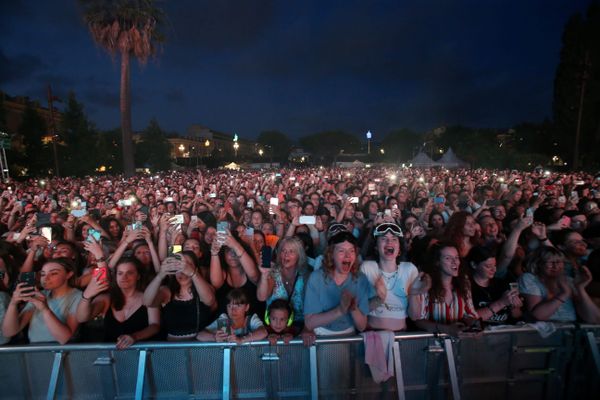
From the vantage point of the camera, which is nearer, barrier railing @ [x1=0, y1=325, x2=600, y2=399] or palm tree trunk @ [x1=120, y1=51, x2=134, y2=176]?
barrier railing @ [x1=0, y1=325, x2=600, y2=399]

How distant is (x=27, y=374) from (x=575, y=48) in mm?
44584

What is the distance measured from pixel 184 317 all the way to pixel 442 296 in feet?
8.11

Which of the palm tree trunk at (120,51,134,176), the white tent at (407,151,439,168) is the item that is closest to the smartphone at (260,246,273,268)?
the palm tree trunk at (120,51,134,176)

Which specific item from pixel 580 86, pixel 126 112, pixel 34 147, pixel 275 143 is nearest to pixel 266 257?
pixel 126 112

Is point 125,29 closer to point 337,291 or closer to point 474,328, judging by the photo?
point 337,291

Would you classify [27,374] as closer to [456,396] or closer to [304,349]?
[304,349]

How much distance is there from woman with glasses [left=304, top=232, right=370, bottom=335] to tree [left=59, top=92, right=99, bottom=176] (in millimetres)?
40834

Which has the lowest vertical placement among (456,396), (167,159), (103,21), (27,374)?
(456,396)

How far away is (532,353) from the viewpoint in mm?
2844

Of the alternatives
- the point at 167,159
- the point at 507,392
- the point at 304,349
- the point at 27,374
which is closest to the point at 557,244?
the point at 507,392

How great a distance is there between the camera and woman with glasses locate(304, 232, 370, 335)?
280 cm

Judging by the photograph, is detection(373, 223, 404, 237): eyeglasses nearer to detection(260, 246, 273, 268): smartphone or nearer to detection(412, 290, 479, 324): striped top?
detection(412, 290, 479, 324): striped top

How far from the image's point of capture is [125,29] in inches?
849

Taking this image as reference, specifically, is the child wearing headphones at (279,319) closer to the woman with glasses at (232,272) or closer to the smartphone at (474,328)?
the woman with glasses at (232,272)
